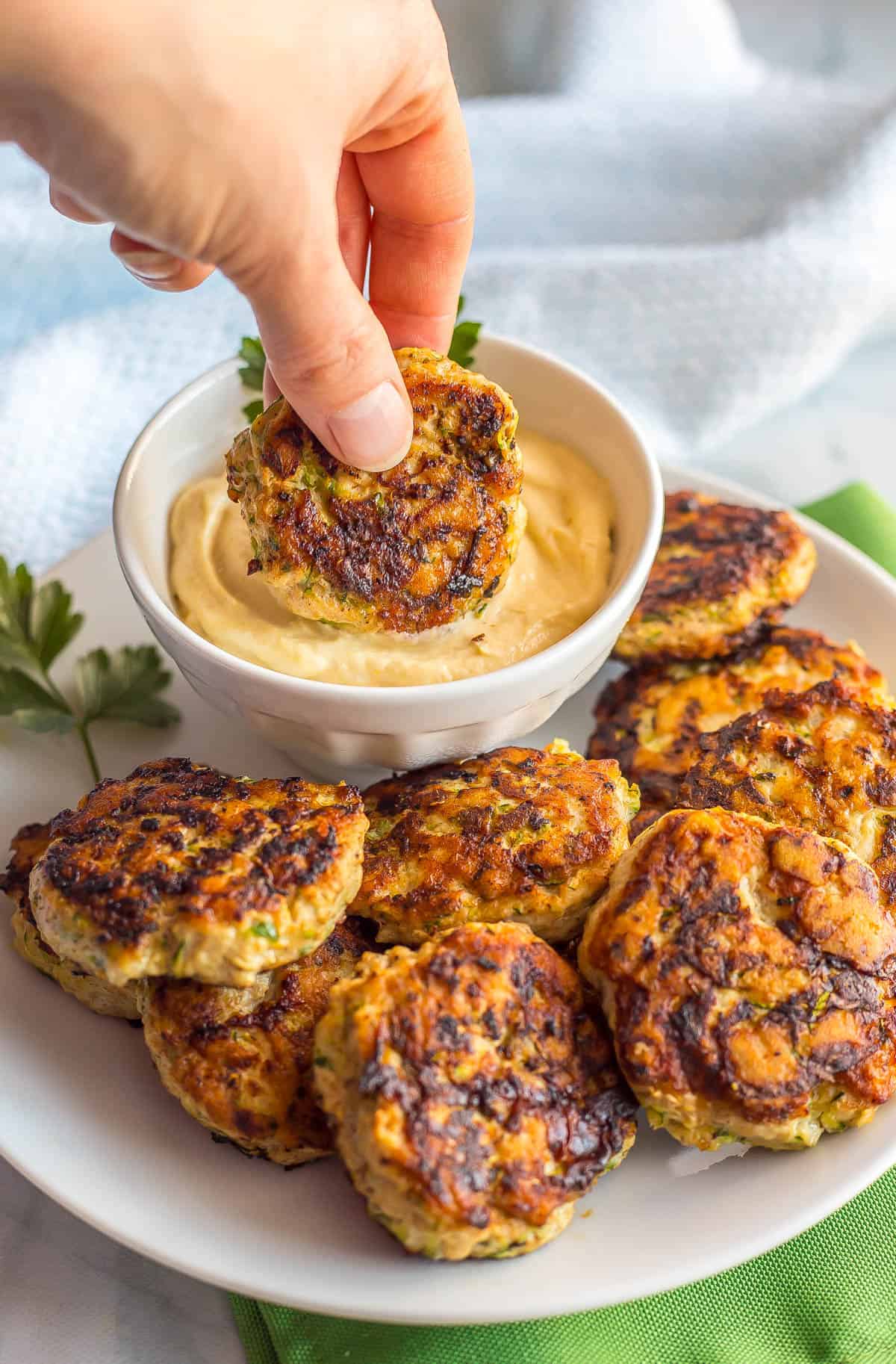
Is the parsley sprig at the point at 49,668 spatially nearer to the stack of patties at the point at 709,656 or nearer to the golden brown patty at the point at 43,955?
the golden brown patty at the point at 43,955

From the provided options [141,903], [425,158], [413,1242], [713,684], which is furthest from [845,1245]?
[425,158]

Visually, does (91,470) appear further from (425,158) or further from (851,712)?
(851,712)

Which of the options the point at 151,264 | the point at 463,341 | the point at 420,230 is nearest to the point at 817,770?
the point at 463,341

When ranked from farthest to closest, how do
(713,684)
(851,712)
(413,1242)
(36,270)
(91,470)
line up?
(36,270), (91,470), (713,684), (851,712), (413,1242)

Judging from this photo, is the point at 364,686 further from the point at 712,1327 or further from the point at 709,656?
the point at 712,1327

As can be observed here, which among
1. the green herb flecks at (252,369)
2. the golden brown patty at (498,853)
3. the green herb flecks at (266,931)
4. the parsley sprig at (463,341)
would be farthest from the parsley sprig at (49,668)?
the green herb flecks at (266,931)
